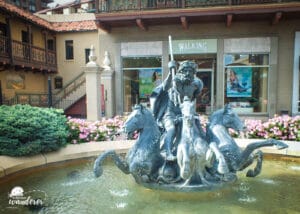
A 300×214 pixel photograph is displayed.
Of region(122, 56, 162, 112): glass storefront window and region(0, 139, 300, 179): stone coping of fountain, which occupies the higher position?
region(122, 56, 162, 112): glass storefront window

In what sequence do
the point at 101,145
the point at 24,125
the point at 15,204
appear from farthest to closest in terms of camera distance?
1. the point at 101,145
2. the point at 24,125
3. the point at 15,204

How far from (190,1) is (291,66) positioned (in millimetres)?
6173

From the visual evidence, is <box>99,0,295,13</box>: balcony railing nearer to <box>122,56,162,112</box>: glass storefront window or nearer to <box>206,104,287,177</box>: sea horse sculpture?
<box>122,56,162,112</box>: glass storefront window

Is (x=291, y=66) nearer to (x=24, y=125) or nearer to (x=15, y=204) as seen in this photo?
(x=24, y=125)

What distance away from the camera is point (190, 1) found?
14.1 meters

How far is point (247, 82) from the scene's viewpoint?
1497cm

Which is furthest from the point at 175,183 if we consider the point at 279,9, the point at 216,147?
the point at 279,9

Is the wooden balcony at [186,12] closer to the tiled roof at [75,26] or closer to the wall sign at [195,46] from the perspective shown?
the wall sign at [195,46]

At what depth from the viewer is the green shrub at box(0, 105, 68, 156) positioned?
5.59 meters

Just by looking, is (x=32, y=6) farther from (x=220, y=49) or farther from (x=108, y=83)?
(x=220, y=49)

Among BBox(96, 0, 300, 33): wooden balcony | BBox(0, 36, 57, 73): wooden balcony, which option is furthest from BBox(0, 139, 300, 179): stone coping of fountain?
BBox(0, 36, 57, 73): wooden balcony

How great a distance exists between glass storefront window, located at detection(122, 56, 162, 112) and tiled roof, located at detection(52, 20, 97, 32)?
29.6ft

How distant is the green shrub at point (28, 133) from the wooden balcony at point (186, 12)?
9.26 metres

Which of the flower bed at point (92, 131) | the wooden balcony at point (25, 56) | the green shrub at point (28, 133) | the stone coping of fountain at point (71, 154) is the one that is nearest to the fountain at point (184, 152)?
the stone coping of fountain at point (71, 154)
